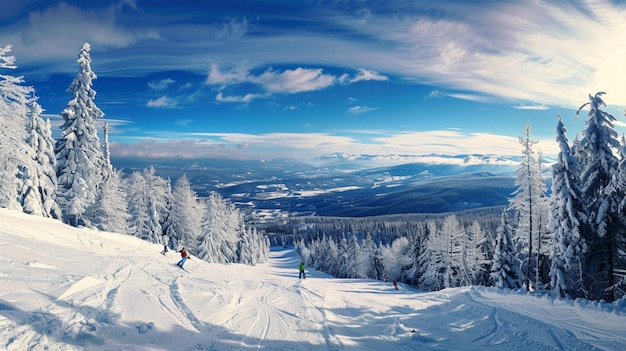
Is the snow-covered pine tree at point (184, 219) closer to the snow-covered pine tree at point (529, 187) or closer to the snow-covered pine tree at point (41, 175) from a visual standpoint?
the snow-covered pine tree at point (41, 175)

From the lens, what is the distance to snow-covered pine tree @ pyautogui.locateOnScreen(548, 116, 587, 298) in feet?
72.2

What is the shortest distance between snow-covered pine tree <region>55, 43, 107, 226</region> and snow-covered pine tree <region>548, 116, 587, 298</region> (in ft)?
136

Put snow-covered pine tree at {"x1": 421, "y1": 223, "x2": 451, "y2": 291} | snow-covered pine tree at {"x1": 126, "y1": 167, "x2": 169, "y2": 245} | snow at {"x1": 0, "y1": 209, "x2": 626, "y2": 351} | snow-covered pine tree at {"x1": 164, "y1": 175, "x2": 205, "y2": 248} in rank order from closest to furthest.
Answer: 1. snow at {"x1": 0, "y1": 209, "x2": 626, "y2": 351}
2. snow-covered pine tree at {"x1": 126, "y1": 167, "x2": 169, "y2": 245}
3. snow-covered pine tree at {"x1": 164, "y1": 175, "x2": 205, "y2": 248}
4. snow-covered pine tree at {"x1": 421, "y1": 223, "x2": 451, "y2": 291}

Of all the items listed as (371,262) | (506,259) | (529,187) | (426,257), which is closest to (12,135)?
(529,187)

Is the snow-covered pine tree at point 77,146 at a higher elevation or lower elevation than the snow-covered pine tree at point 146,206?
higher

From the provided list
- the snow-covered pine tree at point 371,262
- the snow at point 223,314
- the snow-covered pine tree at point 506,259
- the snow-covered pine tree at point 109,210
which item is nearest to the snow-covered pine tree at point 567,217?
the snow at point 223,314

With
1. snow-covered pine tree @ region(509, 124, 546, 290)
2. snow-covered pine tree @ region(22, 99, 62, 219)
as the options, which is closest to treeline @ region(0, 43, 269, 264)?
snow-covered pine tree @ region(22, 99, 62, 219)

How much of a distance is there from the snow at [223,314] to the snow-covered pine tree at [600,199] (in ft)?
24.7

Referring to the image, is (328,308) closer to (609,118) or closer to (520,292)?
(520,292)

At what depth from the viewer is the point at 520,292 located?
19719 mm

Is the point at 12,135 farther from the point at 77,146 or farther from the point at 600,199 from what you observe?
the point at 600,199

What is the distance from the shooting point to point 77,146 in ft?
112

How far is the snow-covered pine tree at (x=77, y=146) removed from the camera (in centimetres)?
3369

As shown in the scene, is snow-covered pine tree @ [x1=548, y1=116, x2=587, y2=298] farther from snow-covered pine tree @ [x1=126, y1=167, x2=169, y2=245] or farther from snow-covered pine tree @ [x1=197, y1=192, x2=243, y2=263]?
snow-covered pine tree @ [x1=126, y1=167, x2=169, y2=245]
